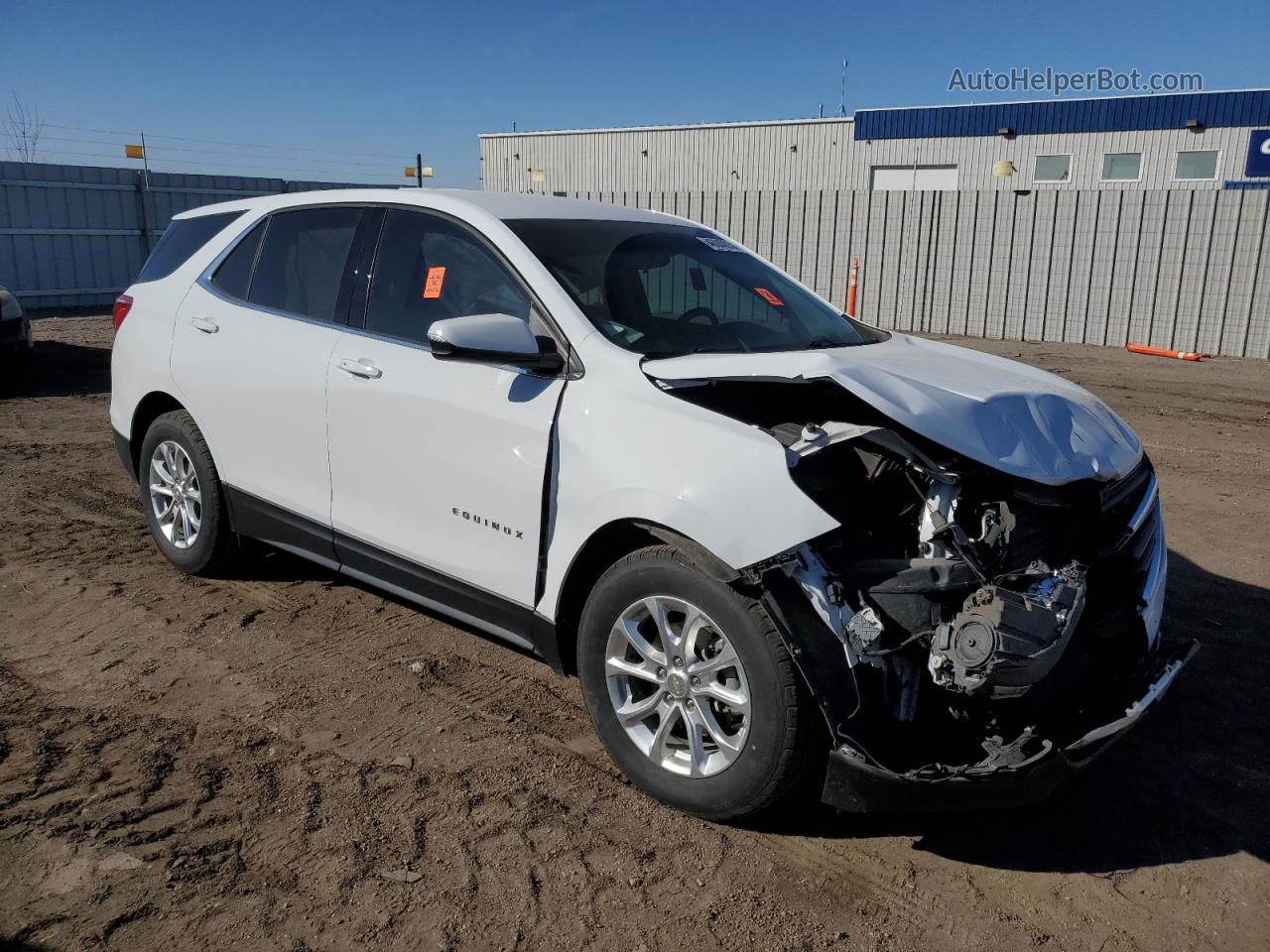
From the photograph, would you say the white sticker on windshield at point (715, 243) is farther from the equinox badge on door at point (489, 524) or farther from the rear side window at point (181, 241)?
the rear side window at point (181, 241)

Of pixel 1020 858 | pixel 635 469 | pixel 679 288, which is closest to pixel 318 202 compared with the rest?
pixel 679 288

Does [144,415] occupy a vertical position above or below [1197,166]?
below

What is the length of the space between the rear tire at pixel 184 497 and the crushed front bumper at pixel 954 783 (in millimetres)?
3318

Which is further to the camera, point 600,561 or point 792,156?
point 792,156

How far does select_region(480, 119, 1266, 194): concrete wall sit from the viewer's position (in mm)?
23328

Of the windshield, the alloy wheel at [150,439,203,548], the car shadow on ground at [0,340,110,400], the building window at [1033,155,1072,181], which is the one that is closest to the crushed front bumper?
the windshield

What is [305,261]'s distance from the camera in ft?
14.8

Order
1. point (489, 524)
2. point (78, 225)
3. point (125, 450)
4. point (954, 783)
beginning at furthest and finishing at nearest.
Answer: point (78, 225), point (125, 450), point (489, 524), point (954, 783)

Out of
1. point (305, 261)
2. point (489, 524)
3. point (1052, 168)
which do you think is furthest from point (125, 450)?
point (1052, 168)

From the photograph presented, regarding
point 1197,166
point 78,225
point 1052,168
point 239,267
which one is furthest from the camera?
point 1052,168

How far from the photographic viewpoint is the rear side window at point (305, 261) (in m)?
4.33

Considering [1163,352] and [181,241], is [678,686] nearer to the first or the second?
[181,241]

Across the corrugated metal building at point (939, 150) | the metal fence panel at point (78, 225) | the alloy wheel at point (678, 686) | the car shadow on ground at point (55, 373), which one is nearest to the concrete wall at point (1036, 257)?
the corrugated metal building at point (939, 150)

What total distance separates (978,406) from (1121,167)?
2432 cm
